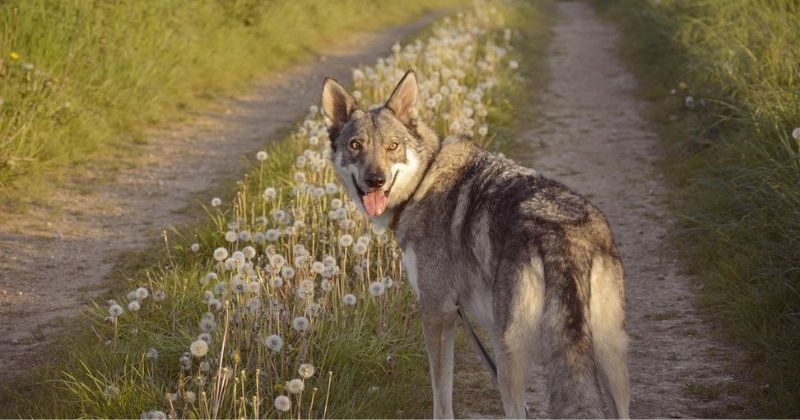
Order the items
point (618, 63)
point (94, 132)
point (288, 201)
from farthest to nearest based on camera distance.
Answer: point (618, 63) < point (94, 132) < point (288, 201)

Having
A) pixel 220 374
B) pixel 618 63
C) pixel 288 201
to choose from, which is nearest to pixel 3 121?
pixel 288 201

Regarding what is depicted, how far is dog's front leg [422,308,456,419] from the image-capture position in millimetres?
4633

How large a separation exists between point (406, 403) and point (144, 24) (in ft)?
30.8

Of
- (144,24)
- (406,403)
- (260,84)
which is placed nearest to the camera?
(406,403)

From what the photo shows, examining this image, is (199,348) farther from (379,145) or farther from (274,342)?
(379,145)

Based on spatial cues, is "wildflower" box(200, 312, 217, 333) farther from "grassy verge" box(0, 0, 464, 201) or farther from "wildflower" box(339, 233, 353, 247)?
"grassy verge" box(0, 0, 464, 201)

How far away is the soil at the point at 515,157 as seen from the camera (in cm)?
547

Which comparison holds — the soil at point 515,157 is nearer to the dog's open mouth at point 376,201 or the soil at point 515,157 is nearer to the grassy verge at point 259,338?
the grassy verge at point 259,338

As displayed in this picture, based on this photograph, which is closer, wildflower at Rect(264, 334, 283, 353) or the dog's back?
the dog's back

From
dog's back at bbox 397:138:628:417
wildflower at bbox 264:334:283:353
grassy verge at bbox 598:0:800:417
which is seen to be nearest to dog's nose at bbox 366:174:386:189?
dog's back at bbox 397:138:628:417

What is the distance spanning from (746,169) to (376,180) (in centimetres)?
329

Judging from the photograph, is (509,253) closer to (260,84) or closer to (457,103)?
(457,103)

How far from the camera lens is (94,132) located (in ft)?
34.4

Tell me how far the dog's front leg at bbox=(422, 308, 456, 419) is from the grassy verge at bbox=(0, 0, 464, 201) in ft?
19.0
